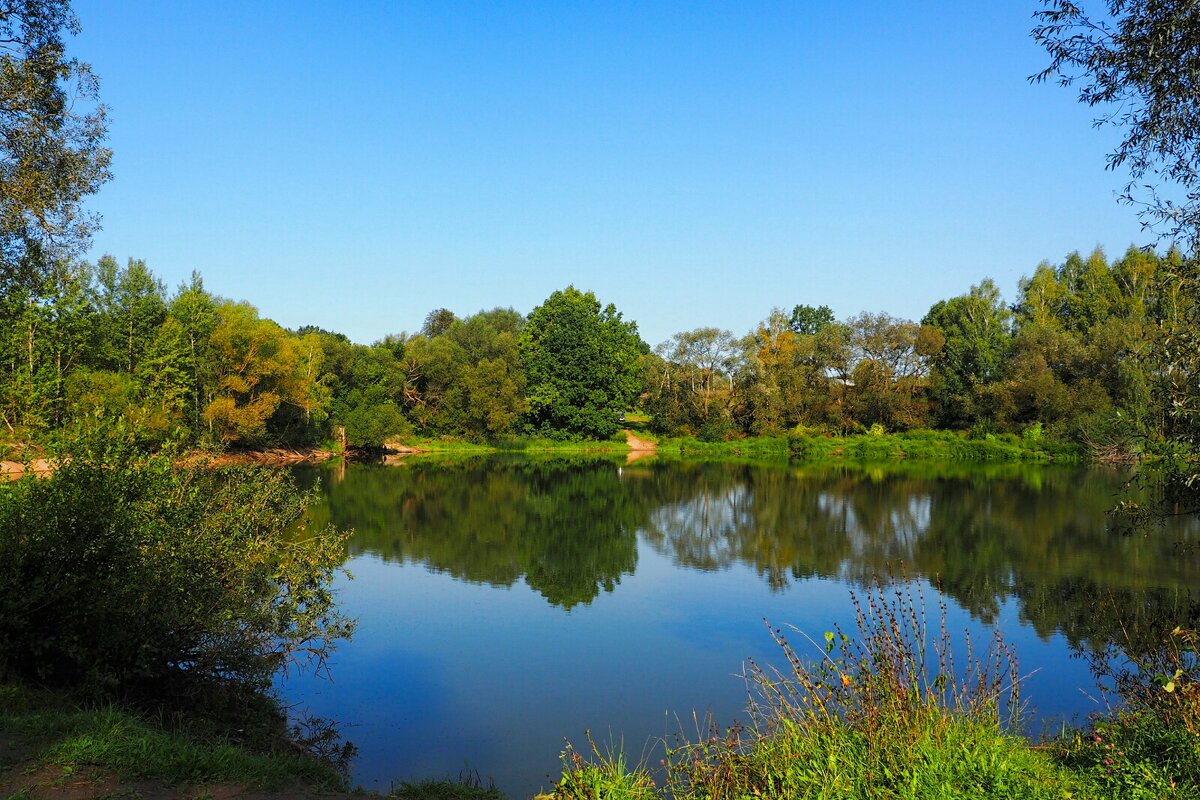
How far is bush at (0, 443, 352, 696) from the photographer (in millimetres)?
7055

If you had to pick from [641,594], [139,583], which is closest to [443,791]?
[139,583]

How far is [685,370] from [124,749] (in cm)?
5210

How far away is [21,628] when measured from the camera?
273 inches

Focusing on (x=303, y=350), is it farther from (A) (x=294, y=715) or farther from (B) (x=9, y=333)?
(A) (x=294, y=715)

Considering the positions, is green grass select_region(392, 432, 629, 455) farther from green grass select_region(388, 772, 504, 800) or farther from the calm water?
green grass select_region(388, 772, 504, 800)

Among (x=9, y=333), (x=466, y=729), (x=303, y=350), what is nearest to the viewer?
(x=466, y=729)

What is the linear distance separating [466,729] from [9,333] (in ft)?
82.5

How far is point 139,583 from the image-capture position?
24.9ft

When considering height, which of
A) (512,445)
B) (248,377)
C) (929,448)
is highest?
(248,377)

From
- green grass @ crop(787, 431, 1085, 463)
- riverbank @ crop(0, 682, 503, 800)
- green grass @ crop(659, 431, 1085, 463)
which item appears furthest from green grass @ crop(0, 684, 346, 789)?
green grass @ crop(787, 431, 1085, 463)

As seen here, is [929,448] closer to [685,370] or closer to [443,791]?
[685,370]

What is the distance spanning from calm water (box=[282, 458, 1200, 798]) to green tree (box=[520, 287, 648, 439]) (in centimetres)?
2285

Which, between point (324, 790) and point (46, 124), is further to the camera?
point (46, 124)

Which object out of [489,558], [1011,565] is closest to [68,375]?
[489,558]
